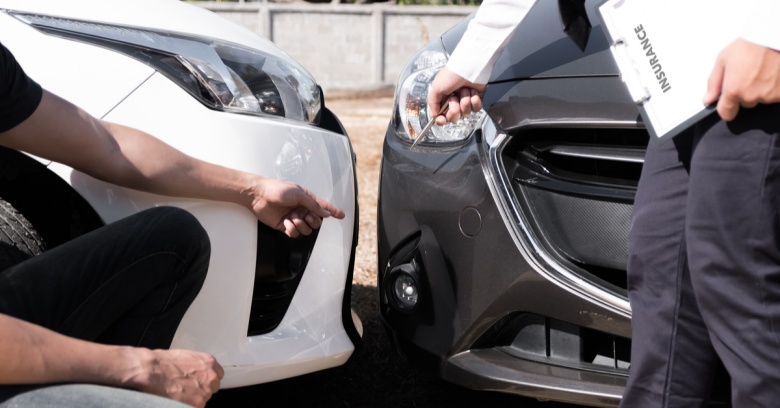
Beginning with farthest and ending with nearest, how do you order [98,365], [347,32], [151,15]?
1. [347,32]
2. [151,15]
3. [98,365]

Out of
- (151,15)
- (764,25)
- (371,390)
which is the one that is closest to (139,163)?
(151,15)

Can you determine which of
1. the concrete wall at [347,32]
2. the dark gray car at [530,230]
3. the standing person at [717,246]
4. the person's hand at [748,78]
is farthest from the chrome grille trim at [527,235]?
the concrete wall at [347,32]

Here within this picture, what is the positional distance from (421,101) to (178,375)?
3.53ft

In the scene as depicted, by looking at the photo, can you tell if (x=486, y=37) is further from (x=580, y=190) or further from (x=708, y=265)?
(x=708, y=265)

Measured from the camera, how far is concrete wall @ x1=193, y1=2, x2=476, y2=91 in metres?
16.5

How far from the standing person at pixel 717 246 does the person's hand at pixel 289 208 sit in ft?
2.52

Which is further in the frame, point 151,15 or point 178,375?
point 151,15

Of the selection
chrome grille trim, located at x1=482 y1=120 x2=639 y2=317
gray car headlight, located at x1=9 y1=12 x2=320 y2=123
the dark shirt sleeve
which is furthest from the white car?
chrome grille trim, located at x1=482 y1=120 x2=639 y2=317

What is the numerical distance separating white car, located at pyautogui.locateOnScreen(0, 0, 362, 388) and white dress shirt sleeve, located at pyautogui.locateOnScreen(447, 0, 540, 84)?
37cm

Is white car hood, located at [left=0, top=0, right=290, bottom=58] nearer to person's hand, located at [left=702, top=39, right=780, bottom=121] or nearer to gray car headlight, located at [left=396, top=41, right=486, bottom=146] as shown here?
gray car headlight, located at [left=396, top=41, right=486, bottom=146]

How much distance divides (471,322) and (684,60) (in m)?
0.92

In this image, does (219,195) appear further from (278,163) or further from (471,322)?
(471,322)

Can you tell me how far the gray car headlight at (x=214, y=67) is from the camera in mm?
2152

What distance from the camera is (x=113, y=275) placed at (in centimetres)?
195
